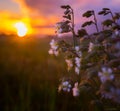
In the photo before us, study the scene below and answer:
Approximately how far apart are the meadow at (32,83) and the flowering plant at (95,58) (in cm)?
83

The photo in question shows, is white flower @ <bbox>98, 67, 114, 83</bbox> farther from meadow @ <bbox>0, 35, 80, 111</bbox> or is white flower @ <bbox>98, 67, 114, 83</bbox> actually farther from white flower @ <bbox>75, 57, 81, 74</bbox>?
meadow @ <bbox>0, 35, 80, 111</bbox>

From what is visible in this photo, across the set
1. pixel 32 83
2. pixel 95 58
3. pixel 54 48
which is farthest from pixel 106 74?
pixel 32 83

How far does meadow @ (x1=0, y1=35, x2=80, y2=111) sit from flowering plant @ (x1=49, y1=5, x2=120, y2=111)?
830 millimetres

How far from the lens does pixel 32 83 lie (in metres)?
5.43

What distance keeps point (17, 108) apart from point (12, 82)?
119 centimetres

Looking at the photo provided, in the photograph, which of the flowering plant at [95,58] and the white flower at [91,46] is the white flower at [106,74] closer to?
the flowering plant at [95,58]

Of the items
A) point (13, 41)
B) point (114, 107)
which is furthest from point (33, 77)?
point (13, 41)

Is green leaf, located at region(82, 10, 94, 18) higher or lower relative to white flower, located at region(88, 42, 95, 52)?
higher

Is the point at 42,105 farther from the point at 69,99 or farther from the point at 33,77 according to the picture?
the point at 33,77

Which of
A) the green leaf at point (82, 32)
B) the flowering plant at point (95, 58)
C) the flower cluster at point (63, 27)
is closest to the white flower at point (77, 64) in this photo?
the flowering plant at point (95, 58)

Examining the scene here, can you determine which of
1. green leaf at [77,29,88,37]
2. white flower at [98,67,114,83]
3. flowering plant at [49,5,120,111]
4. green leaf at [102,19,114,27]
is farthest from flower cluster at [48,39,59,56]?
white flower at [98,67,114,83]

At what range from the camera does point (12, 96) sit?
5.04m

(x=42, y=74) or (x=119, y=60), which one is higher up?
(x=42, y=74)

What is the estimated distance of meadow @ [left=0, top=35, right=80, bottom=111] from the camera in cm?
460
